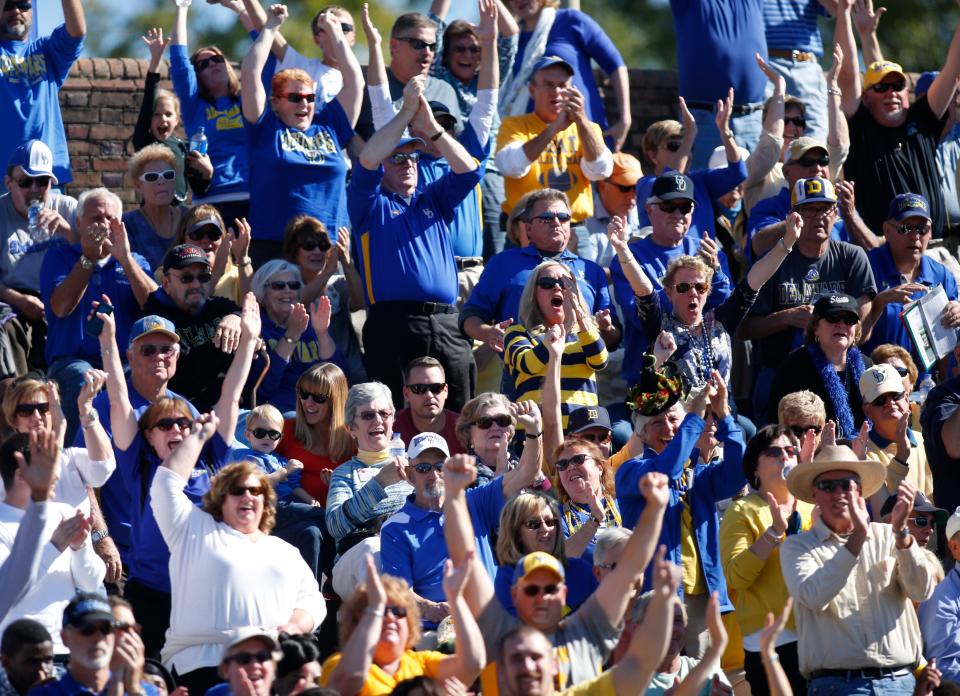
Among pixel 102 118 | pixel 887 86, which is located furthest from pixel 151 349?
pixel 887 86

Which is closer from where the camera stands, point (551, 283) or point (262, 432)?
point (262, 432)

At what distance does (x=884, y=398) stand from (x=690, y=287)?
120 cm

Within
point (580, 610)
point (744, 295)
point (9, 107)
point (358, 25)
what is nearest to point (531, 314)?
point (744, 295)

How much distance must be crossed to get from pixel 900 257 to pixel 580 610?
528 cm

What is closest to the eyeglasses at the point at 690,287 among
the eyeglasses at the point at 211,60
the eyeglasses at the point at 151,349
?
the eyeglasses at the point at 151,349

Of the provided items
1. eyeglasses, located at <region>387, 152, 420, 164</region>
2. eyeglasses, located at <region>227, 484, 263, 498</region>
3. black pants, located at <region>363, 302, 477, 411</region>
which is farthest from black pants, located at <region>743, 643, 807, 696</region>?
eyeglasses, located at <region>387, 152, 420, 164</region>

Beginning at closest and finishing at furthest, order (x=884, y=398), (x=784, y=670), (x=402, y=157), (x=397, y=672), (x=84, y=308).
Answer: (x=397, y=672), (x=784, y=670), (x=884, y=398), (x=84, y=308), (x=402, y=157)

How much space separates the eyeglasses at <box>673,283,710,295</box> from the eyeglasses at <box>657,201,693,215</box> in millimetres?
796

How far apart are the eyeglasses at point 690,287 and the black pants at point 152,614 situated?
3.52 meters

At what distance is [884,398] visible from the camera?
35.2 feet

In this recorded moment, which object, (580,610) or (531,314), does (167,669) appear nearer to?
(580,610)

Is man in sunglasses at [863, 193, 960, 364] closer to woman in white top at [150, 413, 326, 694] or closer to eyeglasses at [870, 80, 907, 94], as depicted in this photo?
eyeglasses at [870, 80, 907, 94]

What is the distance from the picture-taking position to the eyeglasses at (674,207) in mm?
11672

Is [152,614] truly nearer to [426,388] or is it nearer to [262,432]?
[262,432]
